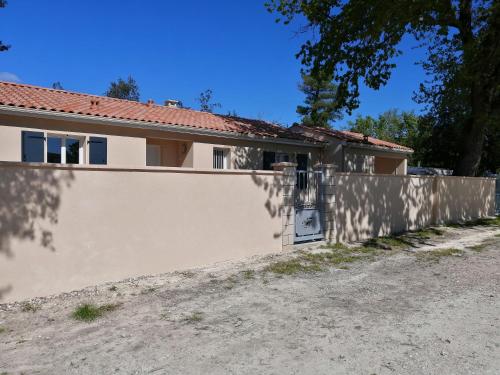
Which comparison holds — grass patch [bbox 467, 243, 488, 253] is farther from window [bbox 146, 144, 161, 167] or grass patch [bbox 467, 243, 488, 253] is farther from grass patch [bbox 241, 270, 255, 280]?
window [bbox 146, 144, 161, 167]

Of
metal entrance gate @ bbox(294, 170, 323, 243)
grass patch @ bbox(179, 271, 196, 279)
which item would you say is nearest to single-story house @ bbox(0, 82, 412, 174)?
grass patch @ bbox(179, 271, 196, 279)

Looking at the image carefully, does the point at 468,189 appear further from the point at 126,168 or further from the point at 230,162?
the point at 126,168

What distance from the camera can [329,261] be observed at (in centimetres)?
870

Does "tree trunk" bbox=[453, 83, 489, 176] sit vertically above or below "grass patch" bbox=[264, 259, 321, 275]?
above

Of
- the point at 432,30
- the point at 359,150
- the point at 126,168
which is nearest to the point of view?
the point at 126,168

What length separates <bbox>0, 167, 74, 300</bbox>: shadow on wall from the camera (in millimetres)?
5562

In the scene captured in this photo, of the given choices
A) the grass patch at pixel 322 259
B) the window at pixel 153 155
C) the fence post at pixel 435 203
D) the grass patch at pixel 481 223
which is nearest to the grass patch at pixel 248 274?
the grass patch at pixel 322 259

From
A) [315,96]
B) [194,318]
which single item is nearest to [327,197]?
[194,318]

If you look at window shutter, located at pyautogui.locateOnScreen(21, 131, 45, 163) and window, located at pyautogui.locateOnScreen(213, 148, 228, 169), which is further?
window, located at pyautogui.locateOnScreen(213, 148, 228, 169)

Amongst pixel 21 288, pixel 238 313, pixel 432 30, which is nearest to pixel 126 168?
pixel 21 288

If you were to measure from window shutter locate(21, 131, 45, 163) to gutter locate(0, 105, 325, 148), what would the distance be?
1.66 feet

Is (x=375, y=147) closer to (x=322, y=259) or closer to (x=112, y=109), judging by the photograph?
(x=322, y=259)

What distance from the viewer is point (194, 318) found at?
515cm

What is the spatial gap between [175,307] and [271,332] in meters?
1.55
